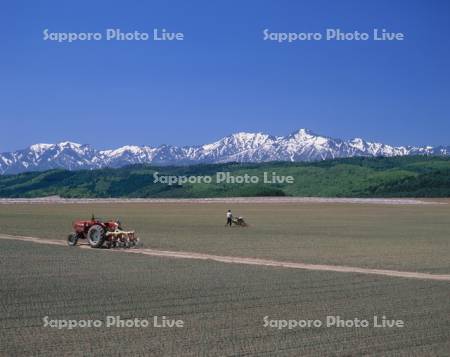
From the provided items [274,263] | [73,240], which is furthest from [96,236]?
[274,263]

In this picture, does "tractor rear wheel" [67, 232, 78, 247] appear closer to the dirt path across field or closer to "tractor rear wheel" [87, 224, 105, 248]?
the dirt path across field

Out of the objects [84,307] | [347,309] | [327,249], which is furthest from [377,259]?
[84,307]

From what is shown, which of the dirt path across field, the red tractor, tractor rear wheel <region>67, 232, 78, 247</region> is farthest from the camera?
tractor rear wheel <region>67, 232, 78, 247</region>

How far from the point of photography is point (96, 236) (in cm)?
3503

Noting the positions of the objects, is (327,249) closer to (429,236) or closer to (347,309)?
(429,236)

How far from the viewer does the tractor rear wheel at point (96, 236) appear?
34.8 metres

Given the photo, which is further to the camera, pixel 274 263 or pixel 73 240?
pixel 73 240

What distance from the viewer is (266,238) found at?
42.5 meters

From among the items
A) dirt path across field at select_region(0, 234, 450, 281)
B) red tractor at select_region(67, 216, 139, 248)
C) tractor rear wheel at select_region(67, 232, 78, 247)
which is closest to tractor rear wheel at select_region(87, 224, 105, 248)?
red tractor at select_region(67, 216, 139, 248)

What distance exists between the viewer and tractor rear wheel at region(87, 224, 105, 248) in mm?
34750

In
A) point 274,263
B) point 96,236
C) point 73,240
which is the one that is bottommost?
point 274,263

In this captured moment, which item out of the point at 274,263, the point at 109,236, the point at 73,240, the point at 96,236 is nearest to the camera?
the point at 274,263

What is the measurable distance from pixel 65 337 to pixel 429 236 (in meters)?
35.8

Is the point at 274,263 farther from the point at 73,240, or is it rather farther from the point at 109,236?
the point at 73,240
